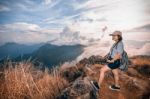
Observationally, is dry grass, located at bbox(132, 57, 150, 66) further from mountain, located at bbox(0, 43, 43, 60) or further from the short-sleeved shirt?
mountain, located at bbox(0, 43, 43, 60)

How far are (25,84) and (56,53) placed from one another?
7.95 feet

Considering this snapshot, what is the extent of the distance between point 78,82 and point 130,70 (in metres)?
1.59

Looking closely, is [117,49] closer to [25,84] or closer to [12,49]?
[25,84]

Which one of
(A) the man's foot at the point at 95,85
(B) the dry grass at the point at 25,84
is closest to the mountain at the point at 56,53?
(B) the dry grass at the point at 25,84

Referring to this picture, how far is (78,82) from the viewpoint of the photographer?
3787 mm

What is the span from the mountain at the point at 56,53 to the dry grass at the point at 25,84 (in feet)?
3.95

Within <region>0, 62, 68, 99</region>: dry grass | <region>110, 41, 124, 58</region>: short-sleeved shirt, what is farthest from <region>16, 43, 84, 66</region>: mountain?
<region>110, 41, 124, 58</region>: short-sleeved shirt

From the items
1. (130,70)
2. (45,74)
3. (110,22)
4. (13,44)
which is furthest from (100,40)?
(13,44)

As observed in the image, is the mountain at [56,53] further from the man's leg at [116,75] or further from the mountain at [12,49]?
the man's leg at [116,75]

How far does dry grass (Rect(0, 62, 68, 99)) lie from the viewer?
11.8ft

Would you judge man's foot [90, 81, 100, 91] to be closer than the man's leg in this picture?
Yes

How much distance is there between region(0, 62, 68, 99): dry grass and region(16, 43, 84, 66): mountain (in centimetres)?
120

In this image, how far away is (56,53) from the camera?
6.09 meters

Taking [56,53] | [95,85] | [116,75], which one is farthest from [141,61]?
[56,53]
